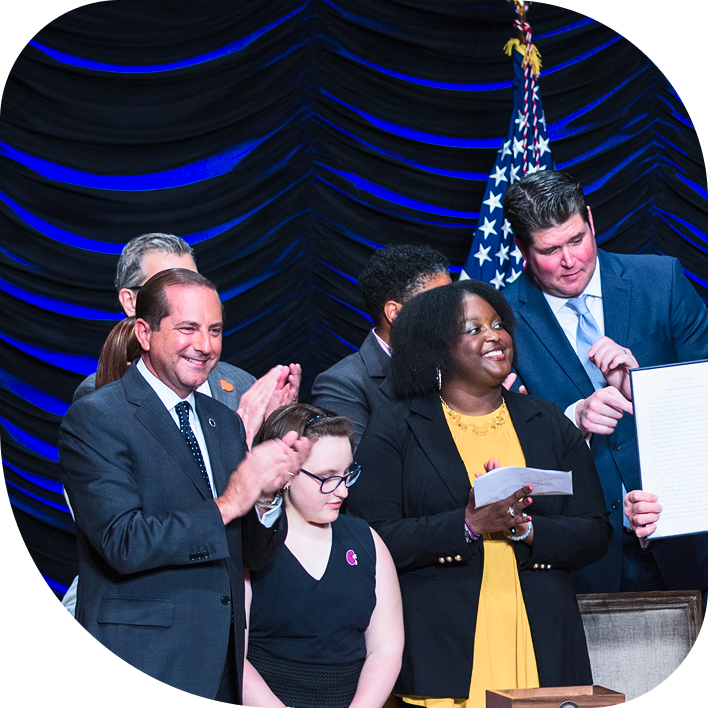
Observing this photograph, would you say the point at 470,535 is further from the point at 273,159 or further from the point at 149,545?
the point at 273,159

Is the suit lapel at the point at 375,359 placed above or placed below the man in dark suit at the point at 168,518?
above

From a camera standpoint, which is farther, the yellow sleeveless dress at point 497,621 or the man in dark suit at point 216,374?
the man in dark suit at point 216,374

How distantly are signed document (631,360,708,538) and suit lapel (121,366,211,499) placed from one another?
4.50ft

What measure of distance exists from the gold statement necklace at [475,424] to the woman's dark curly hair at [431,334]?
0.11m

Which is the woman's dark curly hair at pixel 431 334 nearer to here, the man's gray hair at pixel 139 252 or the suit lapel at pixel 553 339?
the suit lapel at pixel 553 339

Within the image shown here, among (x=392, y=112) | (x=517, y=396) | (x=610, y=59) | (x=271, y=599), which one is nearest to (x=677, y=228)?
(x=610, y=59)

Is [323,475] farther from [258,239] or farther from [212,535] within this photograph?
[258,239]

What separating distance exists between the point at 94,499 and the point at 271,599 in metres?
0.58

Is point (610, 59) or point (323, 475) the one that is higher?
point (610, 59)

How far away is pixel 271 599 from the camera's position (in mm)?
2539

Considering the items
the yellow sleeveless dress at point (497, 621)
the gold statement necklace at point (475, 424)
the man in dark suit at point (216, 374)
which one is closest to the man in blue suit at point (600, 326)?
the gold statement necklace at point (475, 424)

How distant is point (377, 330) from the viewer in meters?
3.83

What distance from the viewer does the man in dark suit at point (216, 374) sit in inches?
121

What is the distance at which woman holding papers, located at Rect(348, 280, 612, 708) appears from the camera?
262 cm
